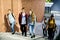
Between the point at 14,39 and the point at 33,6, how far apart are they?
21.0ft

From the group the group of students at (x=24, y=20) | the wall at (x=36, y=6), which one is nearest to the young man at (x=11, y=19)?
the group of students at (x=24, y=20)

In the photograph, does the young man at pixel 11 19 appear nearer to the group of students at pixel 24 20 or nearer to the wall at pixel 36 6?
the group of students at pixel 24 20

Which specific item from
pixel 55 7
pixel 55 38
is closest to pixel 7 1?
pixel 55 38

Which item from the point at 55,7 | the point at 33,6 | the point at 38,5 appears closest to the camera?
the point at 33,6

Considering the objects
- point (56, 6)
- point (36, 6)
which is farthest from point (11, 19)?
point (56, 6)

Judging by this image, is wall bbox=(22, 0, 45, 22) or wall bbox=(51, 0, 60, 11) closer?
wall bbox=(22, 0, 45, 22)

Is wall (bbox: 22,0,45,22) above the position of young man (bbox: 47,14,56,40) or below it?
above

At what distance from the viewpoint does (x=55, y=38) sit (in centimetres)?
1714

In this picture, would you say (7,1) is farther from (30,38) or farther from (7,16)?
(30,38)

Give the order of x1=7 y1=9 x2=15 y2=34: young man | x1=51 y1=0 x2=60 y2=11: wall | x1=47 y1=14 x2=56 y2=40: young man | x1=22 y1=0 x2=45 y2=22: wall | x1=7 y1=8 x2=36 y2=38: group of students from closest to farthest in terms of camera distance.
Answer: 1. x1=47 y1=14 x2=56 y2=40: young man
2. x1=7 y1=8 x2=36 y2=38: group of students
3. x1=7 y1=9 x2=15 y2=34: young man
4. x1=22 y1=0 x2=45 y2=22: wall
5. x1=51 y1=0 x2=60 y2=11: wall

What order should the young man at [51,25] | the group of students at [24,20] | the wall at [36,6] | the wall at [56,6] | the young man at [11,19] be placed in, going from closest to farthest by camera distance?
the young man at [51,25], the group of students at [24,20], the young man at [11,19], the wall at [36,6], the wall at [56,6]

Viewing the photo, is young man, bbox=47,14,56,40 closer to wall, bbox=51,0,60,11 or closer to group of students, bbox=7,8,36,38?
group of students, bbox=7,8,36,38

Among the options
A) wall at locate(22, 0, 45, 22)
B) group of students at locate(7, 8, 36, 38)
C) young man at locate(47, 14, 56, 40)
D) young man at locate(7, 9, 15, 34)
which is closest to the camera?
young man at locate(47, 14, 56, 40)

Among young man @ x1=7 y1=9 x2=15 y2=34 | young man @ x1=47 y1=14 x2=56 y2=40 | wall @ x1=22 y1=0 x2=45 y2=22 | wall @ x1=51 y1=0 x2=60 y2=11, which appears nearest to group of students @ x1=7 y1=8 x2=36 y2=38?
young man @ x1=7 y1=9 x2=15 y2=34
